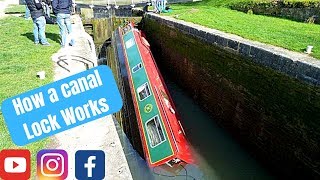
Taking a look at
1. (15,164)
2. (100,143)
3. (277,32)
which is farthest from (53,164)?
(277,32)

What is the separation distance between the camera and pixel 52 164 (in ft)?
7.75

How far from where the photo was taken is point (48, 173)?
2.34 m

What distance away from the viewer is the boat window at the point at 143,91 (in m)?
8.34

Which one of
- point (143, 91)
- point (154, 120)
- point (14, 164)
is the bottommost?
point (154, 120)

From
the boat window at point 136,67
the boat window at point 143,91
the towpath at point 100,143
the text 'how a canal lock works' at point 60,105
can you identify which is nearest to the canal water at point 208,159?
the boat window at point 143,91

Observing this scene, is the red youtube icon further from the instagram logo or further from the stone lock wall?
the stone lock wall

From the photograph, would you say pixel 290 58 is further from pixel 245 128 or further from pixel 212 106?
pixel 212 106

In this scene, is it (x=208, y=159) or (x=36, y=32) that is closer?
(x=208, y=159)

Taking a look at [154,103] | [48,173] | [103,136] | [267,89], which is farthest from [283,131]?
[48,173]

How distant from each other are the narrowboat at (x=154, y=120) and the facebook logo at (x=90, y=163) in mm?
4073

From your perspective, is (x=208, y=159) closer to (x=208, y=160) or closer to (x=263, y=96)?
(x=208, y=160)

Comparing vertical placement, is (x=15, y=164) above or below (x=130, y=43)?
above

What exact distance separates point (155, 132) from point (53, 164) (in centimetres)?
477

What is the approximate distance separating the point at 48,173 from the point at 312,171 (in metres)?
4.78
